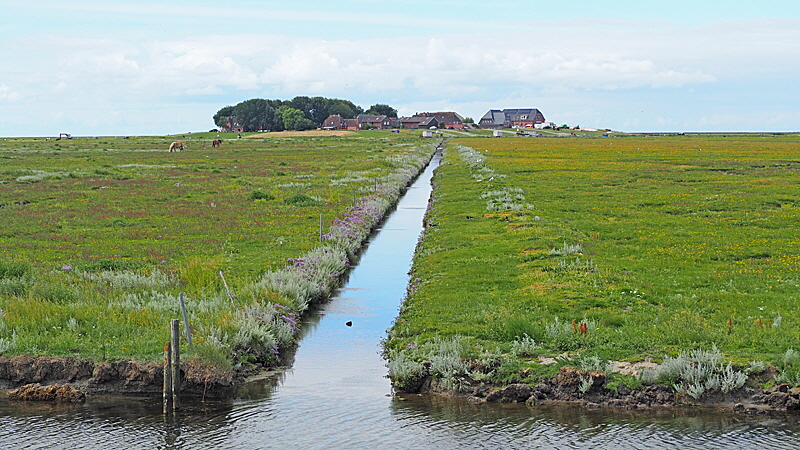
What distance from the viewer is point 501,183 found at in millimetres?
52062

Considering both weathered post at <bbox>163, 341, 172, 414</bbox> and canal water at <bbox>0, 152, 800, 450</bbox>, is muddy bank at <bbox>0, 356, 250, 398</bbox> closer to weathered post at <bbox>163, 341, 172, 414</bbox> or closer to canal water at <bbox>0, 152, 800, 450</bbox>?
canal water at <bbox>0, 152, 800, 450</bbox>

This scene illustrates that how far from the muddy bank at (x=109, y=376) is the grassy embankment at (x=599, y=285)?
12.0 feet

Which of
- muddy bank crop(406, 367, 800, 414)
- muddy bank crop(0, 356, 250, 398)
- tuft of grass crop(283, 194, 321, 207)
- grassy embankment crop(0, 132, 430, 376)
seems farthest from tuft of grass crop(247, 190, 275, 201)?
muddy bank crop(406, 367, 800, 414)

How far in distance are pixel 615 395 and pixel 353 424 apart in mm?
4653

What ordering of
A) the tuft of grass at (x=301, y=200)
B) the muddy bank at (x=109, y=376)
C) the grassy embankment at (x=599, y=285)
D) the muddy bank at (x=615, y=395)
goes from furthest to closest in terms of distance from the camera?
the tuft of grass at (x=301, y=200), the grassy embankment at (x=599, y=285), the muddy bank at (x=109, y=376), the muddy bank at (x=615, y=395)

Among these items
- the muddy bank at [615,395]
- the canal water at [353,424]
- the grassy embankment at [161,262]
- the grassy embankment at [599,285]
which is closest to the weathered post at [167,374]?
the canal water at [353,424]

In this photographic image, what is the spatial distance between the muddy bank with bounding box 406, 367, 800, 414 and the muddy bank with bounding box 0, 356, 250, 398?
14.8 ft

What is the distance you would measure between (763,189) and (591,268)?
98.7 ft

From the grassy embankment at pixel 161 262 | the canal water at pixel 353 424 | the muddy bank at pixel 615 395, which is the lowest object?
the canal water at pixel 353 424

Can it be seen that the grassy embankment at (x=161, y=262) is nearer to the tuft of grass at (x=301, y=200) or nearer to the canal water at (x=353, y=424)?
the tuft of grass at (x=301, y=200)

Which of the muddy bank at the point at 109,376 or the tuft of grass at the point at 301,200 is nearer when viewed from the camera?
the muddy bank at the point at 109,376

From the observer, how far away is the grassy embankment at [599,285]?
47.4 feet

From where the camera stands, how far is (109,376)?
1433 centimetres

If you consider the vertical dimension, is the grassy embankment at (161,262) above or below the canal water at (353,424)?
above
